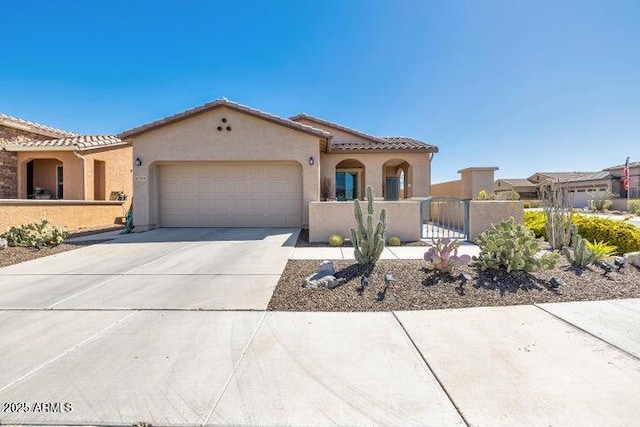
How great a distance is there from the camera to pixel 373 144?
1658 centimetres

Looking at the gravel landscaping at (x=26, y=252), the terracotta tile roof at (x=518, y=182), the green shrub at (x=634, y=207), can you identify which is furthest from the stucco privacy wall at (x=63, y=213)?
the terracotta tile roof at (x=518, y=182)

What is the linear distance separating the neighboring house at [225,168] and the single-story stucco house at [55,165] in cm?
451

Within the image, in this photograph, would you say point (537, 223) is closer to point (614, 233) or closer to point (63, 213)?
point (614, 233)

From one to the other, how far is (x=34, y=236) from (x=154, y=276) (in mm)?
5919

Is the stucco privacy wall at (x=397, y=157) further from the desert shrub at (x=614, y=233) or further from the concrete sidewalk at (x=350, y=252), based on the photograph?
the desert shrub at (x=614, y=233)

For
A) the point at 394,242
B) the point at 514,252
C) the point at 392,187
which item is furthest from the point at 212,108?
the point at 392,187

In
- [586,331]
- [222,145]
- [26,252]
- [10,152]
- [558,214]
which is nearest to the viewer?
[586,331]

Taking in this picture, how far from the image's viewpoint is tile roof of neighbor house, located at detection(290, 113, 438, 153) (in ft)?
50.3

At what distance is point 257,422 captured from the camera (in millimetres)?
2447

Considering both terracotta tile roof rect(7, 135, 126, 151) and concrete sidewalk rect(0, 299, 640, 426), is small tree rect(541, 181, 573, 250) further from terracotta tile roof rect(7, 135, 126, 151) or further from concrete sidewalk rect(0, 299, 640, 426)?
terracotta tile roof rect(7, 135, 126, 151)

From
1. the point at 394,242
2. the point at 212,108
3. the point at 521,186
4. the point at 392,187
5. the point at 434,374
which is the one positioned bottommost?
the point at 434,374

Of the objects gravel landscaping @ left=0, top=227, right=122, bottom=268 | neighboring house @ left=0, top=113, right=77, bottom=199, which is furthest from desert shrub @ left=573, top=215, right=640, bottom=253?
neighboring house @ left=0, top=113, right=77, bottom=199

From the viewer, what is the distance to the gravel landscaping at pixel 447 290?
193 inches

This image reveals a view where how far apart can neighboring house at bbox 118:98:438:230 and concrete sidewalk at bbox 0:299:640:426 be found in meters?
8.47
